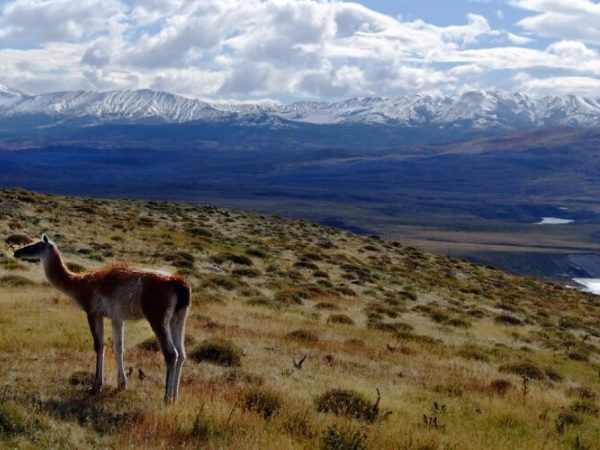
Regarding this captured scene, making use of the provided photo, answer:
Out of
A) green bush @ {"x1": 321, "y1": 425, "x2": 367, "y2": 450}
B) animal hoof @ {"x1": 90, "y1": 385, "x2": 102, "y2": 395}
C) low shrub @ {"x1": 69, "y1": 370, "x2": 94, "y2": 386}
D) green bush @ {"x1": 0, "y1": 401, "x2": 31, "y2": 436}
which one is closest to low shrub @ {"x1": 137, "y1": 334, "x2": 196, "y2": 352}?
low shrub @ {"x1": 69, "y1": 370, "x2": 94, "y2": 386}

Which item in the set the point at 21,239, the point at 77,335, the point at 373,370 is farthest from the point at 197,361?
the point at 21,239

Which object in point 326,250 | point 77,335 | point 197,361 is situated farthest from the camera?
point 326,250

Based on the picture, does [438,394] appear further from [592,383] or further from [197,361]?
[592,383]

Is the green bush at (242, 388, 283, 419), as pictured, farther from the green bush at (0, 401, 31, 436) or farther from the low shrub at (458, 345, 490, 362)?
the low shrub at (458, 345, 490, 362)

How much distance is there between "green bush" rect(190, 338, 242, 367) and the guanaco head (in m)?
4.61

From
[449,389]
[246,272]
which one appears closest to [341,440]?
[449,389]

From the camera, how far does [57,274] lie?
10.6 m

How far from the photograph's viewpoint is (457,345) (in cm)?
2345

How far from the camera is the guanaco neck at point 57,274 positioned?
10570 millimetres

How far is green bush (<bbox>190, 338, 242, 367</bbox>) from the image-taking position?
14.2 meters

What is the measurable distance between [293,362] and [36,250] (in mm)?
6264

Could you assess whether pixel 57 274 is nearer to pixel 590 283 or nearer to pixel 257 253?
pixel 257 253

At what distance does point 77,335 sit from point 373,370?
6.76m

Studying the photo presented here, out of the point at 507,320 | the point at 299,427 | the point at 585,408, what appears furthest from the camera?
the point at 507,320
